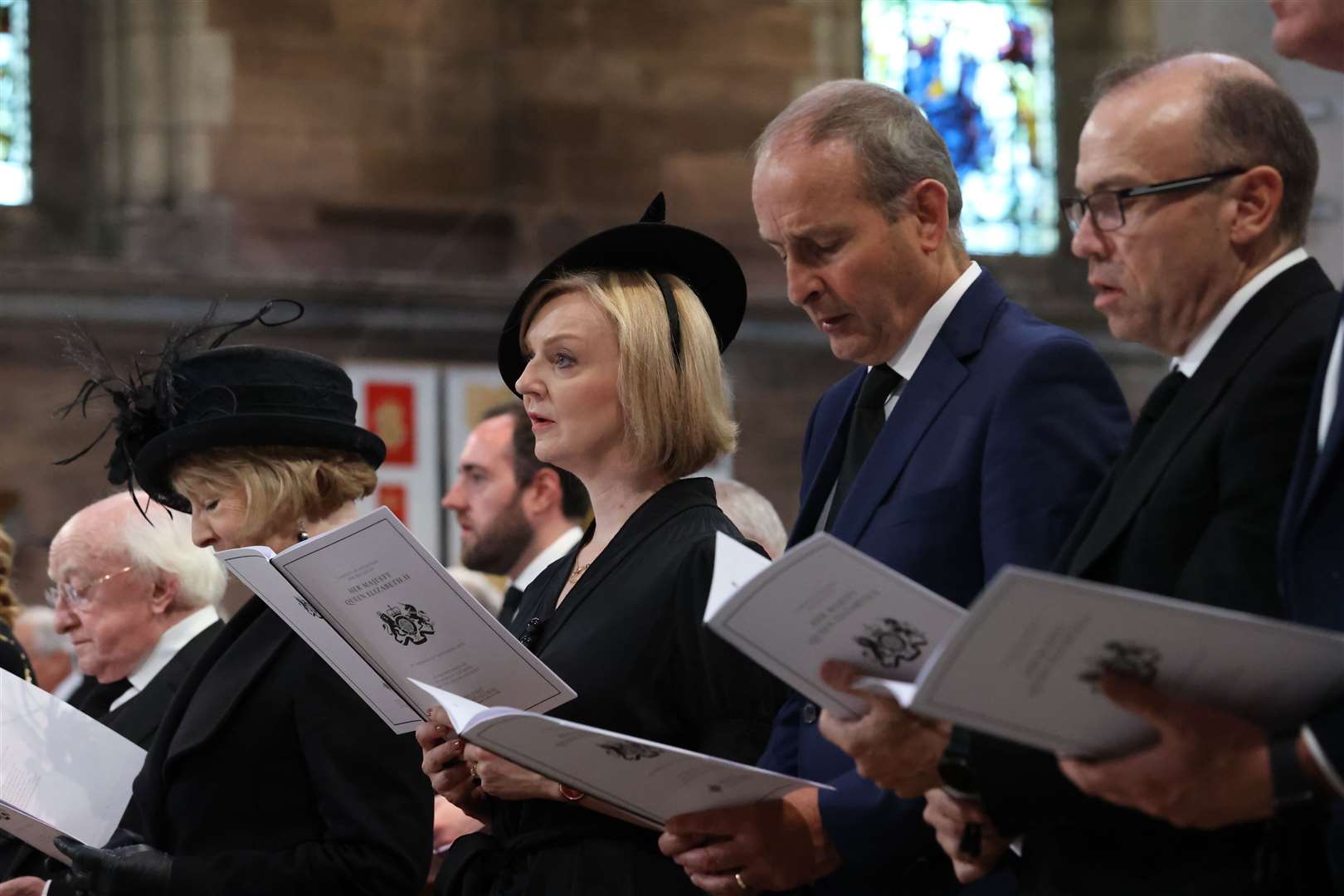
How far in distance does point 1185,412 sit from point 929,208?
80cm

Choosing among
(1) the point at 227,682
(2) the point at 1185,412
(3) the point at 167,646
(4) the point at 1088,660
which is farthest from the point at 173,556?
(4) the point at 1088,660

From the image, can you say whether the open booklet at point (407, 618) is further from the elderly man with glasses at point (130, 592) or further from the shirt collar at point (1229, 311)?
the elderly man with glasses at point (130, 592)

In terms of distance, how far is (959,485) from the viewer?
8.77 ft

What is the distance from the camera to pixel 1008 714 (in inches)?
76.7

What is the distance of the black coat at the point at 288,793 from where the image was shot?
3273 mm

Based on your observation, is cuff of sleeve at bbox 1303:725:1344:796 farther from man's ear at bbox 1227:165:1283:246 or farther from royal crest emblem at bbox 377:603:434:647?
royal crest emblem at bbox 377:603:434:647

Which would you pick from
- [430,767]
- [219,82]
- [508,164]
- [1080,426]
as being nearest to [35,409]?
[219,82]

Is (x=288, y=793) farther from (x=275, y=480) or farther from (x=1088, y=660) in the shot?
(x=1088, y=660)

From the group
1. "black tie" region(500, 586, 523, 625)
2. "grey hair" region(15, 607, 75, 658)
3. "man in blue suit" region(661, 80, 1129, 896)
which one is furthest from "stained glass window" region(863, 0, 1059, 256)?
"man in blue suit" region(661, 80, 1129, 896)

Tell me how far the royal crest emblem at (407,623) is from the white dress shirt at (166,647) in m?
1.79

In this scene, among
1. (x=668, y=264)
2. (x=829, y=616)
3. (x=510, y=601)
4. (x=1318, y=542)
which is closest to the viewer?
(x=1318, y=542)

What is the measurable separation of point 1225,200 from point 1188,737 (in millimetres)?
699

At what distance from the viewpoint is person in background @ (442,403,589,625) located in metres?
6.19

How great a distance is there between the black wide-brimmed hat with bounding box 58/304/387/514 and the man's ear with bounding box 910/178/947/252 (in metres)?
1.25
